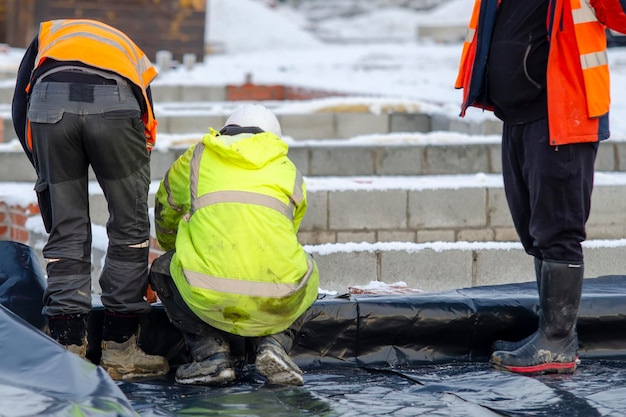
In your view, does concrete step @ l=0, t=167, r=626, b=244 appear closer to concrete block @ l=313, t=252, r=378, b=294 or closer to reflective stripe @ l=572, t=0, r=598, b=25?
concrete block @ l=313, t=252, r=378, b=294

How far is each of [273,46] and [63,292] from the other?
2255 centimetres

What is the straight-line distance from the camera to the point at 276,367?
11.9 feet

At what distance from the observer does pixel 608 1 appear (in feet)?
11.7

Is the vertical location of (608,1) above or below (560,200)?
above

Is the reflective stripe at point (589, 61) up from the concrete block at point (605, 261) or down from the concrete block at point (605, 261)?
up

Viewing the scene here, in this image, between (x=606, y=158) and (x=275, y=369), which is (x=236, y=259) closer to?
(x=275, y=369)

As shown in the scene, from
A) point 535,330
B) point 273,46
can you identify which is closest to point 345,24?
point 273,46

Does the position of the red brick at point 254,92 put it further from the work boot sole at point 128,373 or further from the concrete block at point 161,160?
the work boot sole at point 128,373

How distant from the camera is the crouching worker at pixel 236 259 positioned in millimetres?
3580

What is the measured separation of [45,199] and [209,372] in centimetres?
92

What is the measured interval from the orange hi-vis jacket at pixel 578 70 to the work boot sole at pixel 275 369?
124cm

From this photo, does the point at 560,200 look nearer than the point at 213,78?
Yes

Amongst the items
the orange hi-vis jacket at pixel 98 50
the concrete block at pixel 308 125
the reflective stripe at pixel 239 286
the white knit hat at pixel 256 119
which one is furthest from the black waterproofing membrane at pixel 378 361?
the concrete block at pixel 308 125

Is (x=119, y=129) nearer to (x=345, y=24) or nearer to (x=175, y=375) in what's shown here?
(x=175, y=375)
